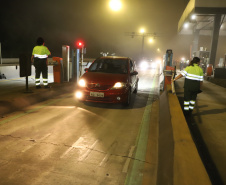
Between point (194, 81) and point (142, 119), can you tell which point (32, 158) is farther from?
point (194, 81)

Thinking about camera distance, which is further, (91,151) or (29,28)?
(29,28)

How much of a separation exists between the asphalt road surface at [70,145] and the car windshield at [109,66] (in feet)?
5.61

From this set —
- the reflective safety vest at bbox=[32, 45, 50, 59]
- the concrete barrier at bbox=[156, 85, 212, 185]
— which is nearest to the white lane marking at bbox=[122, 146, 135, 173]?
the concrete barrier at bbox=[156, 85, 212, 185]

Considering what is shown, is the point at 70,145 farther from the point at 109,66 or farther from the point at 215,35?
the point at 215,35

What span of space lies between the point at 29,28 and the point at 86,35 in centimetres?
1647

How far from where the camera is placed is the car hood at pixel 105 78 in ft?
22.2

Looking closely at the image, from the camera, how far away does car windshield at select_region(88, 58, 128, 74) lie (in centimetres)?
774

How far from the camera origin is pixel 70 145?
4023mm

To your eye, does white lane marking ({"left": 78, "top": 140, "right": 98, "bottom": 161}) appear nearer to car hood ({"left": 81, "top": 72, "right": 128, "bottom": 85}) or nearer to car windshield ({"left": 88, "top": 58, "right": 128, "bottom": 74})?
car hood ({"left": 81, "top": 72, "right": 128, "bottom": 85})

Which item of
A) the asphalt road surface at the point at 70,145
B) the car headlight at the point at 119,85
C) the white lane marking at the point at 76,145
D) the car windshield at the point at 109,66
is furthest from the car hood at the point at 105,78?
the white lane marking at the point at 76,145

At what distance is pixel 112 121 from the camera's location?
561 cm

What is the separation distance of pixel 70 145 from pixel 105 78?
3.31 meters

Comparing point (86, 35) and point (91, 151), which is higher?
point (86, 35)

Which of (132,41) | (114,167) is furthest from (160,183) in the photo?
(132,41)
